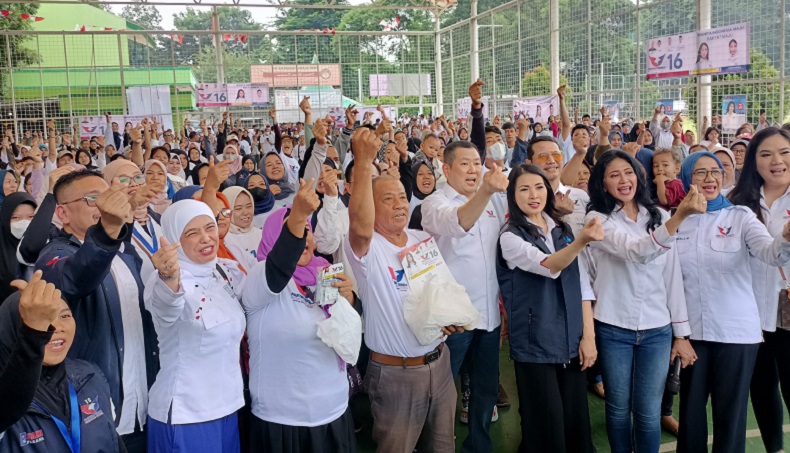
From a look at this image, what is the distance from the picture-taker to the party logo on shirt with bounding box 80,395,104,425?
5.91 ft

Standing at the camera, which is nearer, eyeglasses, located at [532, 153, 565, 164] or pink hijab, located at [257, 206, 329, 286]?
pink hijab, located at [257, 206, 329, 286]

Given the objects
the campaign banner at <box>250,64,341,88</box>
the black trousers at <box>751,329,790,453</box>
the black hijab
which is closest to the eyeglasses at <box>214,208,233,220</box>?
the black hijab

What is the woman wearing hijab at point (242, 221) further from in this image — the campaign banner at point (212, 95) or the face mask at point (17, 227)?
the campaign banner at point (212, 95)

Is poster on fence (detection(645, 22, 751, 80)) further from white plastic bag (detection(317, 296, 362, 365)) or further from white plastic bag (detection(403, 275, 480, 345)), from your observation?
white plastic bag (detection(317, 296, 362, 365))

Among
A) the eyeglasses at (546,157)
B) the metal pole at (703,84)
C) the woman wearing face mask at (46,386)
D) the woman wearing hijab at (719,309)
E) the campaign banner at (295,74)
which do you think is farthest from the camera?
the campaign banner at (295,74)

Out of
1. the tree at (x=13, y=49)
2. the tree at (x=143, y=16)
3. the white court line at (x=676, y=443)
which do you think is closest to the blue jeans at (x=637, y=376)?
the white court line at (x=676, y=443)

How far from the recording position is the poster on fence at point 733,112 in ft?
31.6

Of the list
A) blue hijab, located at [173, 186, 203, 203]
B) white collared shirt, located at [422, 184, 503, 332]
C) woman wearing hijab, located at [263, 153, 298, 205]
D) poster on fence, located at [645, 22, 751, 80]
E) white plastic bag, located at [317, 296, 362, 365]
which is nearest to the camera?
white plastic bag, located at [317, 296, 362, 365]

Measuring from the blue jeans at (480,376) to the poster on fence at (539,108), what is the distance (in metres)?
11.1

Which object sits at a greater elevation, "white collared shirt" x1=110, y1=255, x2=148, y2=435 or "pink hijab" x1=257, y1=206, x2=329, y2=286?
"pink hijab" x1=257, y1=206, x2=329, y2=286

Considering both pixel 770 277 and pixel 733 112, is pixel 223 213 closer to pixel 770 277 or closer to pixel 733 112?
pixel 770 277

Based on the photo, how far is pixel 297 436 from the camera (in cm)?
224

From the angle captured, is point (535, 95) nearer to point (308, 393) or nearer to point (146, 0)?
point (146, 0)

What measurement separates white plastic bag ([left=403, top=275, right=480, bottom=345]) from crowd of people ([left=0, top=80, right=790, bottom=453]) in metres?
0.05
